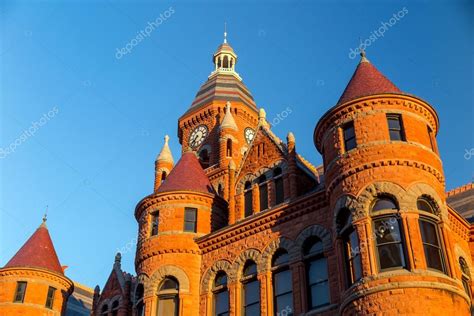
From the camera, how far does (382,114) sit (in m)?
23.9

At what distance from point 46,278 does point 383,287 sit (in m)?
23.4

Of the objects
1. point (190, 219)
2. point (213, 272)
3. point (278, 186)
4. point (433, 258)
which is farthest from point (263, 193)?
point (433, 258)

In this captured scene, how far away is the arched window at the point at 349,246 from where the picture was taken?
70.1ft

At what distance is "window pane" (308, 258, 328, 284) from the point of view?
23.9 meters

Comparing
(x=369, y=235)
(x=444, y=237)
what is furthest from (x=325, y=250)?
(x=444, y=237)

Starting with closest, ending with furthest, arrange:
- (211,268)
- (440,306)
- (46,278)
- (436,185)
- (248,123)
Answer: (440,306)
(436,185)
(211,268)
(46,278)
(248,123)

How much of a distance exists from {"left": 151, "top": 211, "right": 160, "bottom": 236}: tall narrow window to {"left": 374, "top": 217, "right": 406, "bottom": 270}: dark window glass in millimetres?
11911

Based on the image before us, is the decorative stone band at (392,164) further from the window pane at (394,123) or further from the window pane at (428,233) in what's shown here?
the window pane at (428,233)

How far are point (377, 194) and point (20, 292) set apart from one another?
23.3 metres

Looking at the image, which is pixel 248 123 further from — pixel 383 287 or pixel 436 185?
pixel 383 287

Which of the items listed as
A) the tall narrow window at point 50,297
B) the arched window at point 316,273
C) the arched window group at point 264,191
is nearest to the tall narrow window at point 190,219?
the arched window group at point 264,191

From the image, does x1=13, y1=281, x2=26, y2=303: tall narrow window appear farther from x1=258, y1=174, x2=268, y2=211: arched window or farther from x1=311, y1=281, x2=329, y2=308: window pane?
x1=311, y1=281, x2=329, y2=308: window pane

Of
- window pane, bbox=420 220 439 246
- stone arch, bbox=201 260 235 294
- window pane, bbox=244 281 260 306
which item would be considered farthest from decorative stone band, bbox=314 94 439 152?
stone arch, bbox=201 260 235 294

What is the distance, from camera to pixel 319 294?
23688mm
